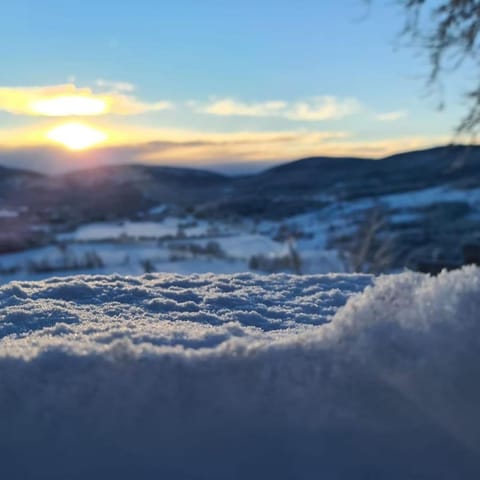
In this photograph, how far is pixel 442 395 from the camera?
0.82 meters

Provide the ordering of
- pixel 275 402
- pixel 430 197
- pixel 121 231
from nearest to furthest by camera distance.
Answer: pixel 275 402 < pixel 121 231 < pixel 430 197

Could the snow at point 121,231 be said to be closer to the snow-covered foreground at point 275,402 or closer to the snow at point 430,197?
the snow at point 430,197

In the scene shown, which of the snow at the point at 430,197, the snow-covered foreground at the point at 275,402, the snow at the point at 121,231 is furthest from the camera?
the snow at the point at 430,197

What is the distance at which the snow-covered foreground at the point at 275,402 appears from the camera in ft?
2.71

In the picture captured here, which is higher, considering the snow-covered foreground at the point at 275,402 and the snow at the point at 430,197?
the snow-covered foreground at the point at 275,402

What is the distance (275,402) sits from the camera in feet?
2.80

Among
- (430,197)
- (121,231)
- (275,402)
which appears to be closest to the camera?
(275,402)

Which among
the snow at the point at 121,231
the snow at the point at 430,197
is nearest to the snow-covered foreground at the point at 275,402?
the snow at the point at 121,231

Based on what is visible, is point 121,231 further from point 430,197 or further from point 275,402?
point 275,402

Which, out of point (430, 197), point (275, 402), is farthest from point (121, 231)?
point (275, 402)

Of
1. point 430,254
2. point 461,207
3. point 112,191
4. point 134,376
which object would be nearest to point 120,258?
point 430,254

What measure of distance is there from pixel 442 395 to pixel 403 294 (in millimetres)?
152

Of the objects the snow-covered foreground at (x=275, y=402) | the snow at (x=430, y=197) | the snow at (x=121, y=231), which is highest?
the snow-covered foreground at (x=275, y=402)

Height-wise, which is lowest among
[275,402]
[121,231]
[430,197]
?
[121,231]
